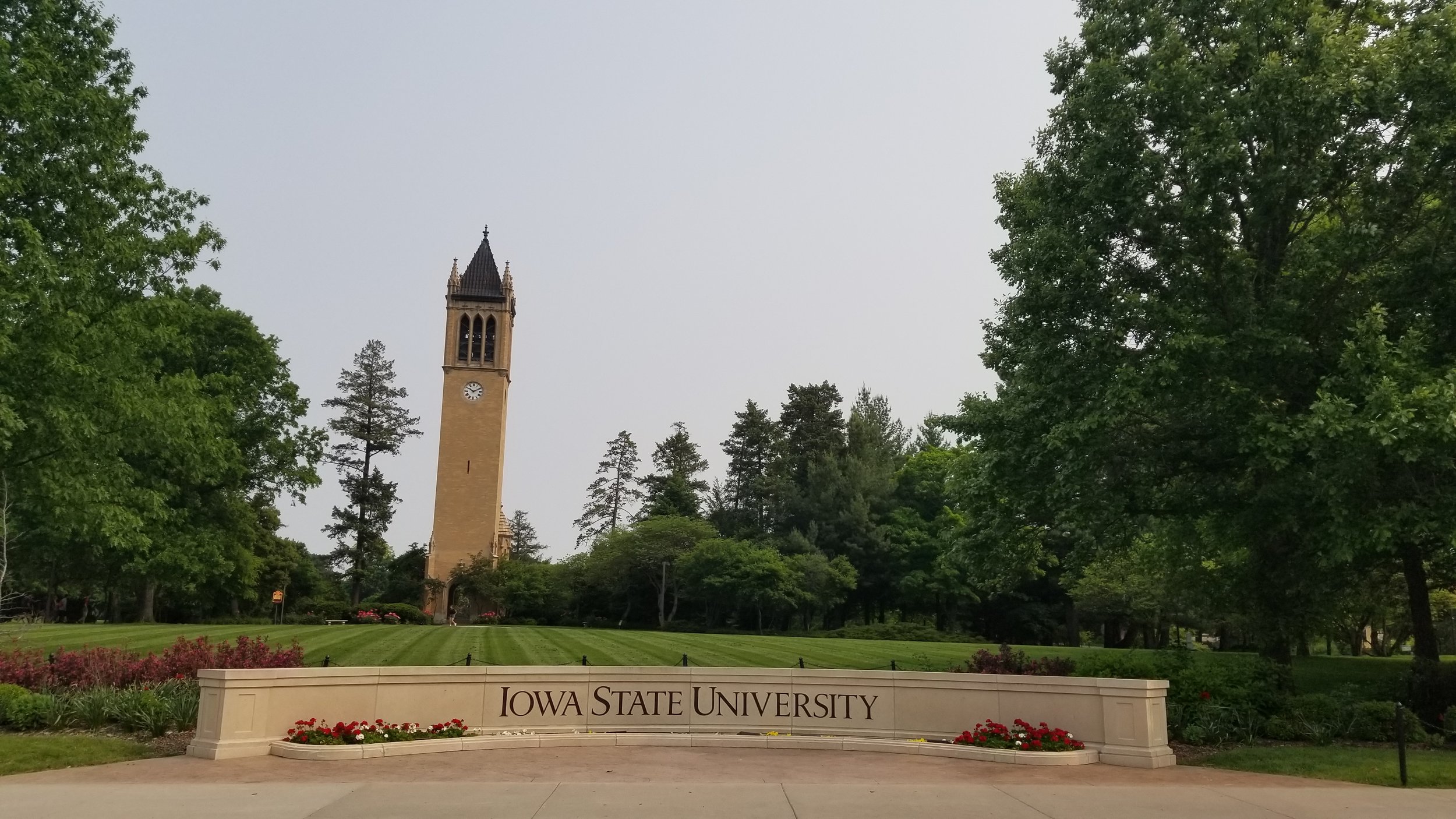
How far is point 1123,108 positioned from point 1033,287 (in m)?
3.49

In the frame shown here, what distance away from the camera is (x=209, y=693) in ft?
44.1

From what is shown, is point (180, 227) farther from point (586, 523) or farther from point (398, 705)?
point (586, 523)

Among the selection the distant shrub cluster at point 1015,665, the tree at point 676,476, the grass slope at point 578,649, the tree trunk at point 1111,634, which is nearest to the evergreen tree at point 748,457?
the tree at point 676,476

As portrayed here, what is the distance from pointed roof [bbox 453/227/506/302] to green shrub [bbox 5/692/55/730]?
6084 centimetres

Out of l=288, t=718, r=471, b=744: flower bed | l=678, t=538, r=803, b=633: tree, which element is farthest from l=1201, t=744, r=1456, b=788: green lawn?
l=678, t=538, r=803, b=633: tree

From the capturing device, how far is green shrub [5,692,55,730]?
14.6 metres

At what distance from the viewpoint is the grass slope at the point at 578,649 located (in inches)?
971

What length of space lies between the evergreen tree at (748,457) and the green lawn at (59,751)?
69.0 metres

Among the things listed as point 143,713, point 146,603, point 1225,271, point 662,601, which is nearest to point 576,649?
point 143,713

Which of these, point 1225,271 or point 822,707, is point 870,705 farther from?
point 1225,271

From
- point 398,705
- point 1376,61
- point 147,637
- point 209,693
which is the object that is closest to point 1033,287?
point 1376,61

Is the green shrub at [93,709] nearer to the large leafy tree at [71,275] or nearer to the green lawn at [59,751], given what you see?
the green lawn at [59,751]

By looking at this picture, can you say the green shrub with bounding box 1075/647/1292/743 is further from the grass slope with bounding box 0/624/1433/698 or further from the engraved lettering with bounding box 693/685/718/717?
the engraved lettering with bounding box 693/685/718/717

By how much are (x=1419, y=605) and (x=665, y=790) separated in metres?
16.4
